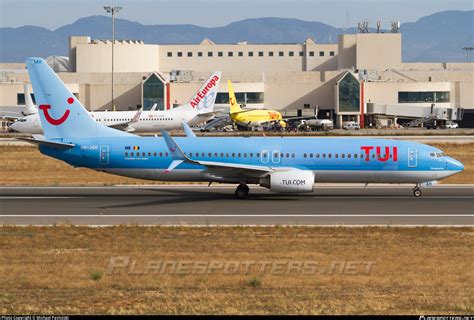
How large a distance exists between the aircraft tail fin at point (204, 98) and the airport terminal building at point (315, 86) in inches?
1137

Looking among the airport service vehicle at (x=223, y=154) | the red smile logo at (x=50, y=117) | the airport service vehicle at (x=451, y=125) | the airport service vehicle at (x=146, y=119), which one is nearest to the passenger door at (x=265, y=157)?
→ the airport service vehicle at (x=223, y=154)

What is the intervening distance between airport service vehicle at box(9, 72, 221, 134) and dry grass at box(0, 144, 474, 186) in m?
21.4

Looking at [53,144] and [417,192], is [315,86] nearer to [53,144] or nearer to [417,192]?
[417,192]

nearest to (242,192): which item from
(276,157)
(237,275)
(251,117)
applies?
(276,157)

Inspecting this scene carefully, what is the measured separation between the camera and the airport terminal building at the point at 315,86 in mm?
140875

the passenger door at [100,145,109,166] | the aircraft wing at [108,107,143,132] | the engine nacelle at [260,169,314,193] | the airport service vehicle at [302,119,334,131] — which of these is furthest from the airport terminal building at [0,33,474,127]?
the engine nacelle at [260,169,314,193]

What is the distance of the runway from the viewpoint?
1410 inches

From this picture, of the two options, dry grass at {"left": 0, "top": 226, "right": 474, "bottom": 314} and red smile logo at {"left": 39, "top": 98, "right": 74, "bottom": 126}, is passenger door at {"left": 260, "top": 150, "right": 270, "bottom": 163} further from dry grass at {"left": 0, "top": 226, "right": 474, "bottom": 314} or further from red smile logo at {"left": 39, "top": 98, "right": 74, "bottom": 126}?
dry grass at {"left": 0, "top": 226, "right": 474, "bottom": 314}

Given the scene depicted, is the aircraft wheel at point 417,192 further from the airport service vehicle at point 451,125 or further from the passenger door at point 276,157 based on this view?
the airport service vehicle at point 451,125

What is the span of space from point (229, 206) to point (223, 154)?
4.48 m

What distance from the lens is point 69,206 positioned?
132 feet

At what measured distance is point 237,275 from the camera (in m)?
24.3

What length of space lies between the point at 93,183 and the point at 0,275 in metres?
28.1

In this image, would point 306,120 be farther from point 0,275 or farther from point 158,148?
point 0,275
